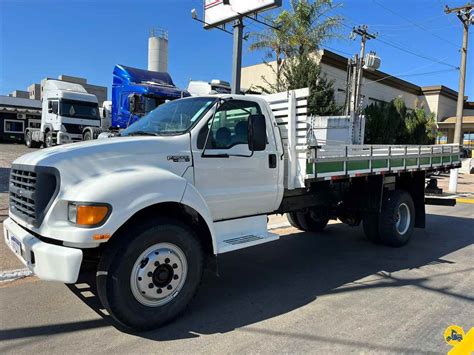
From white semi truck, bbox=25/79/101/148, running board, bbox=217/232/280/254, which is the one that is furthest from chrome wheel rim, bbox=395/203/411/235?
white semi truck, bbox=25/79/101/148

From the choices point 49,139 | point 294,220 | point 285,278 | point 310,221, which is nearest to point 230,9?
point 294,220

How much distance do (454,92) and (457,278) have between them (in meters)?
42.1

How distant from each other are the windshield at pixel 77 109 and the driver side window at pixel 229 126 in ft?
61.3

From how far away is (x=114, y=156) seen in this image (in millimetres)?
3775

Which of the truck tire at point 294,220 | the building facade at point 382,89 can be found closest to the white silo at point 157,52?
the building facade at point 382,89

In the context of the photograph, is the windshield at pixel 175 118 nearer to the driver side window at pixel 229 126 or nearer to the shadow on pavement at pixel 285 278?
the driver side window at pixel 229 126

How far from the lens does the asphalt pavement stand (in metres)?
3.50

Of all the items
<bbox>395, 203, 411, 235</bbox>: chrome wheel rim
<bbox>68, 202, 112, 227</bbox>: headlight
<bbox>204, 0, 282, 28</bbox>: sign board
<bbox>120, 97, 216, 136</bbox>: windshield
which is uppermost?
<bbox>204, 0, 282, 28</bbox>: sign board

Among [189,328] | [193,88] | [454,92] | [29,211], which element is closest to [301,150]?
[189,328]

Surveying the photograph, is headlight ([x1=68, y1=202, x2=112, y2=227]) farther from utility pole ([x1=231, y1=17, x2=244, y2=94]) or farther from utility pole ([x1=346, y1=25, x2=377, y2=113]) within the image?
utility pole ([x1=346, y1=25, x2=377, y2=113])

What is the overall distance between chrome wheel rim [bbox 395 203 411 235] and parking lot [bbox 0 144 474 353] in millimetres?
706

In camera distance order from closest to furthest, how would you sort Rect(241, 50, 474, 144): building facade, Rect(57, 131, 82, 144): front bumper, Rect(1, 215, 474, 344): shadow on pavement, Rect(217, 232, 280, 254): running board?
Rect(1, 215, 474, 344): shadow on pavement
Rect(217, 232, 280, 254): running board
Rect(57, 131, 82, 144): front bumper
Rect(241, 50, 474, 144): building facade

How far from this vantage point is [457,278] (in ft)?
17.9

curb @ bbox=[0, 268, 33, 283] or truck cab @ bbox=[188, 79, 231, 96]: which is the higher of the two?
truck cab @ bbox=[188, 79, 231, 96]
